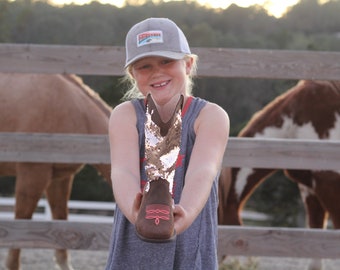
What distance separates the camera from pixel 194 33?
28.2 meters

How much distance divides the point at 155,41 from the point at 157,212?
449 millimetres

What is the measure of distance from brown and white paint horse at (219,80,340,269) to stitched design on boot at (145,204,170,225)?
391 centimetres

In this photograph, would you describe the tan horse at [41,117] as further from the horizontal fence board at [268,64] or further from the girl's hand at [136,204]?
the girl's hand at [136,204]

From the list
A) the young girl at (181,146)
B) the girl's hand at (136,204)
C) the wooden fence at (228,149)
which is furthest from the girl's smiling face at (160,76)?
the wooden fence at (228,149)

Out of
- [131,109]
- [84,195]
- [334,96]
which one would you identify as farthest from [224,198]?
[84,195]

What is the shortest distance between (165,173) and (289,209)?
12.4m

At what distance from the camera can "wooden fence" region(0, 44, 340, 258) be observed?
3939 mm

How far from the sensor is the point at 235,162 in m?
3.94

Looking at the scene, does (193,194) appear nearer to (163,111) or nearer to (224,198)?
(163,111)

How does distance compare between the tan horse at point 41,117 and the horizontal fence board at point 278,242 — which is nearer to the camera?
the horizontal fence board at point 278,242

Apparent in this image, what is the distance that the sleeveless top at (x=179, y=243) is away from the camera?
1.59m

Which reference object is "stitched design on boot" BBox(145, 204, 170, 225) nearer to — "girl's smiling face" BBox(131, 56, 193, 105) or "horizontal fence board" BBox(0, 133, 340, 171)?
"girl's smiling face" BBox(131, 56, 193, 105)

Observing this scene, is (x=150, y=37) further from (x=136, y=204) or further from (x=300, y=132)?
A: (x=300, y=132)

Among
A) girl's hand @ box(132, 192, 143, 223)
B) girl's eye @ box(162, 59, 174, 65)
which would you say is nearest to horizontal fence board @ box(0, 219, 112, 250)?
girl's eye @ box(162, 59, 174, 65)
